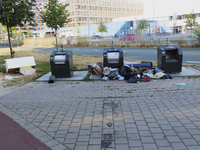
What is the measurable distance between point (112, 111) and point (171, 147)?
1696 millimetres

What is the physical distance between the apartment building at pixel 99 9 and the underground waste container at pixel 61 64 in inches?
3431

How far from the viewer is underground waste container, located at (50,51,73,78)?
289 inches

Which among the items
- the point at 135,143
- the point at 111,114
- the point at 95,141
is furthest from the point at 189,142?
the point at 111,114

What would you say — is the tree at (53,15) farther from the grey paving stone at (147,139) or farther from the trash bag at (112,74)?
the grey paving stone at (147,139)

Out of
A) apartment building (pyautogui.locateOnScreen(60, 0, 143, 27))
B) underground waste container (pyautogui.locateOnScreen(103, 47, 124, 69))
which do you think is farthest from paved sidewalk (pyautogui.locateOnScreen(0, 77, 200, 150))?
apartment building (pyautogui.locateOnScreen(60, 0, 143, 27))

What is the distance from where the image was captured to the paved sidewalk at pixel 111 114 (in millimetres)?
3107

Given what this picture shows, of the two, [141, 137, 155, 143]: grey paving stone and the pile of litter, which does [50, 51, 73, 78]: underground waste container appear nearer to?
the pile of litter

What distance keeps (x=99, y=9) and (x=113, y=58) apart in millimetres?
106667

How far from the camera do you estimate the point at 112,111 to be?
433 centimetres

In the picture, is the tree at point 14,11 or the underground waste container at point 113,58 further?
the tree at point 14,11

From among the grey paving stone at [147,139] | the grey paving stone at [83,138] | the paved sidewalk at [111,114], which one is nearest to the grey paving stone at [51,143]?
the paved sidewalk at [111,114]

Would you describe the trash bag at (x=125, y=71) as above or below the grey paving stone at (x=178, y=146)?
above

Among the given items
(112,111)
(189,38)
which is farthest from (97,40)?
(112,111)

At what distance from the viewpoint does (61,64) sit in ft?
24.5
